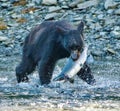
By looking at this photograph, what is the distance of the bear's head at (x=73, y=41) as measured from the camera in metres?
12.4

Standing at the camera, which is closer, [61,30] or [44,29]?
[61,30]

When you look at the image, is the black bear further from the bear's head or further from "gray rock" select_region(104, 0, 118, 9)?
"gray rock" select_region(104, 0, 118, 9)

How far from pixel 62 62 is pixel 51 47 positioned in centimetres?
687

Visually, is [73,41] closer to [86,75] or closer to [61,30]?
[61,30]

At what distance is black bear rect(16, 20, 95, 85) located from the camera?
12.8 metres

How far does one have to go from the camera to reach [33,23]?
2672 centimetres

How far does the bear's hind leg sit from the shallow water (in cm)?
15

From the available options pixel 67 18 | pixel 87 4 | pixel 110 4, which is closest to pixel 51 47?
pixel 67 18

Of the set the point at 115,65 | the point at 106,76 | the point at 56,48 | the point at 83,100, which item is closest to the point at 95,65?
the point at 115,65

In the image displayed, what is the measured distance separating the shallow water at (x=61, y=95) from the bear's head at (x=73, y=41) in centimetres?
69

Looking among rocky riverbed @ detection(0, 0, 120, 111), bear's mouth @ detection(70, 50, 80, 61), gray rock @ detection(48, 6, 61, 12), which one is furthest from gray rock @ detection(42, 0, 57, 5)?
bear's mouth @ detection(70, 50, 80, 61)

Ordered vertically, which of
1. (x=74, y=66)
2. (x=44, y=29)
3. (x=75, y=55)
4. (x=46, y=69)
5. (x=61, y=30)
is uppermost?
(x=61, y=30)

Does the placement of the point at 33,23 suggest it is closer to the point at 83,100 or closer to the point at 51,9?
the point at 51,9

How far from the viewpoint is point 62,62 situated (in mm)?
20391
